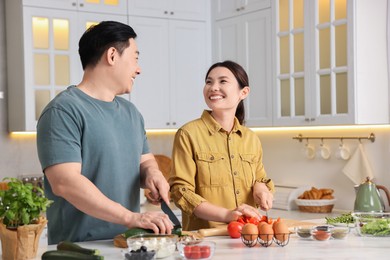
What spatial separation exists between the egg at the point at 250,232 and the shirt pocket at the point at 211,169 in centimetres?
65

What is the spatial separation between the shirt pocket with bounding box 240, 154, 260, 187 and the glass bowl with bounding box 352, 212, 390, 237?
0.57 metres

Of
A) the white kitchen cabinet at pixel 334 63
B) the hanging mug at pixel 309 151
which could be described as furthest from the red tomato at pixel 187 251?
the hanging mug at pixel 309 151

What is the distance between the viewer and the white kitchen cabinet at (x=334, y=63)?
437cm

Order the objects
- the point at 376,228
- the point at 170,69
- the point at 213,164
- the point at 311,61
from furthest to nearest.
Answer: the point at 170,69, the point at 311,61, the point at 213,164, the point at 376,228

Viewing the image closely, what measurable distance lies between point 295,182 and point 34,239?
3.33 metres

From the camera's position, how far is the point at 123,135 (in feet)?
8.70

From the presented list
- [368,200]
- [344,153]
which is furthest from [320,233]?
[344,153]

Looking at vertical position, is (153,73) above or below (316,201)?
above

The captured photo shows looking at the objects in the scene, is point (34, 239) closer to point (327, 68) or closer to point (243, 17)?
point (327, 68)

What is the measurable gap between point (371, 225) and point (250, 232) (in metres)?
0.51

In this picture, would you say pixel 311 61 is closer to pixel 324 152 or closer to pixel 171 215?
pixel 324 152

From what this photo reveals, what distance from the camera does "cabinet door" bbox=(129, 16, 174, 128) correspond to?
17.4 ft

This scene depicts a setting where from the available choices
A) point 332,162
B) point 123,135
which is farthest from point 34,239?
point 332,162

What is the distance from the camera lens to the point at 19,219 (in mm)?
2172
